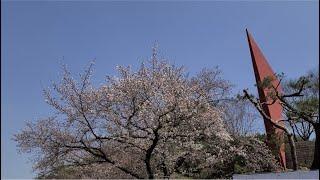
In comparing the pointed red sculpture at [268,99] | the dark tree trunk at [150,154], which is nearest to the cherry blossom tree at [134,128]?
the dark tree trunk at [150,154]

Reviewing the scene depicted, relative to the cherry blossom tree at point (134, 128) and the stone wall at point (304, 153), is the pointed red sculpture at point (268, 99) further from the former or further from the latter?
the cherry blossom tree at point (134, 128)

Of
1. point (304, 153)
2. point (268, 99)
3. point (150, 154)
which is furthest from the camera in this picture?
point (304, 153)

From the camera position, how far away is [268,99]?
21312mm

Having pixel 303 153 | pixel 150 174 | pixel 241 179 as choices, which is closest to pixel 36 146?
pixel 150 174

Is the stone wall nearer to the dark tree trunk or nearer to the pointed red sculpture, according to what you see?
the pointed red sculpture

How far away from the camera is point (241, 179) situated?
1244 centimetres

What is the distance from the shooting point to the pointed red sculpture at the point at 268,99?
66.9 ft

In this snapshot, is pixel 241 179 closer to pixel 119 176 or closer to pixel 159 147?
pixel 159 147

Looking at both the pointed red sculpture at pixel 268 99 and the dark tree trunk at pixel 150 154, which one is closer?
the dark tree trunk at pixel 150 154

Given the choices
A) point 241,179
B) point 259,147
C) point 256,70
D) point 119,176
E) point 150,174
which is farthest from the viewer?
point 256,70

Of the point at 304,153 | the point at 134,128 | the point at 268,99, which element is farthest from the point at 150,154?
the point at 304,153

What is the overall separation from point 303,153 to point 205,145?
11804 millimetres

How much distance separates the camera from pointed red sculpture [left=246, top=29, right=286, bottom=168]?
2039cm

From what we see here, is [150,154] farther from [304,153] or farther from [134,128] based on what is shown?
[304,153]
